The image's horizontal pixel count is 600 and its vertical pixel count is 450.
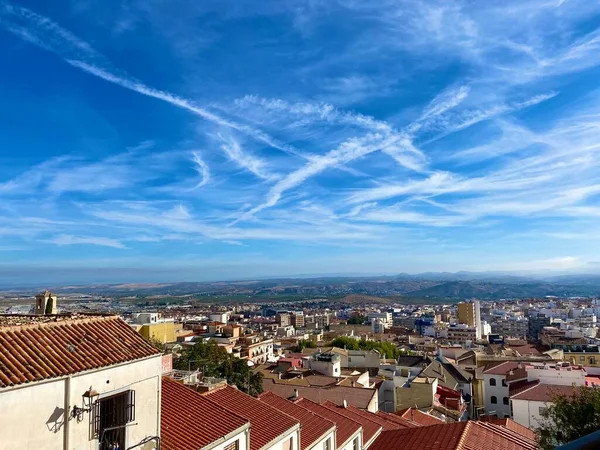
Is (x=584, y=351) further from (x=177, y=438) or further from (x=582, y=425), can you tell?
(x=177, y=438)

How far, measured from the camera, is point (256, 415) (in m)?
13.9

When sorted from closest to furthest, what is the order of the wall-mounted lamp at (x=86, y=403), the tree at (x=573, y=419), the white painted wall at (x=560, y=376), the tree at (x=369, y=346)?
the wall-mounted lamp at (x=86, y=403) → the tree at (x=573, y=419) → the white painted wall at (x=560, y=376) → the tree at (x=369, y=346)

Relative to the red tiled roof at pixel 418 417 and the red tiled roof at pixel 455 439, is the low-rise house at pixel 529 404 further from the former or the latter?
the red tiled roof at pixel 455 439

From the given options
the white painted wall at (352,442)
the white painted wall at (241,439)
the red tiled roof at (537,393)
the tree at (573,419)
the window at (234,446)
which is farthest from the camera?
the red tiled roof at (537,393)

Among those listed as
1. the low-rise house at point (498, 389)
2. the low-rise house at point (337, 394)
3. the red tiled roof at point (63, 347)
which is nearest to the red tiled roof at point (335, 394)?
the low-rise house at point (337, 394)

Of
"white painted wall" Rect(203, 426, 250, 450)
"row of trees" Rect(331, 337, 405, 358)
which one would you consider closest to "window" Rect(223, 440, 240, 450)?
"white painted wall" Rect(203, 426, 250, 450)

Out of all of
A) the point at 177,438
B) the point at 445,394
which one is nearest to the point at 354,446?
the point at 177,438

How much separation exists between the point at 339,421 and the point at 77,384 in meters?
13.2

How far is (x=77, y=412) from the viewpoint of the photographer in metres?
7.41

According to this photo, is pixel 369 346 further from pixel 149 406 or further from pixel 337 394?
pixel 149 406

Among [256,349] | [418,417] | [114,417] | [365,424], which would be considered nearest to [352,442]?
[365,424]

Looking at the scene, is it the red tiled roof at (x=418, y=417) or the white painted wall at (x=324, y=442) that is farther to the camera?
the red tiled roof at (x=418, y=417)

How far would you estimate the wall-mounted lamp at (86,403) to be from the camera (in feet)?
24.3

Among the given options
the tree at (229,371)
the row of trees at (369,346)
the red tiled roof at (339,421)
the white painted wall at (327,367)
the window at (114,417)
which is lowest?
the row of trees at (369,346)
